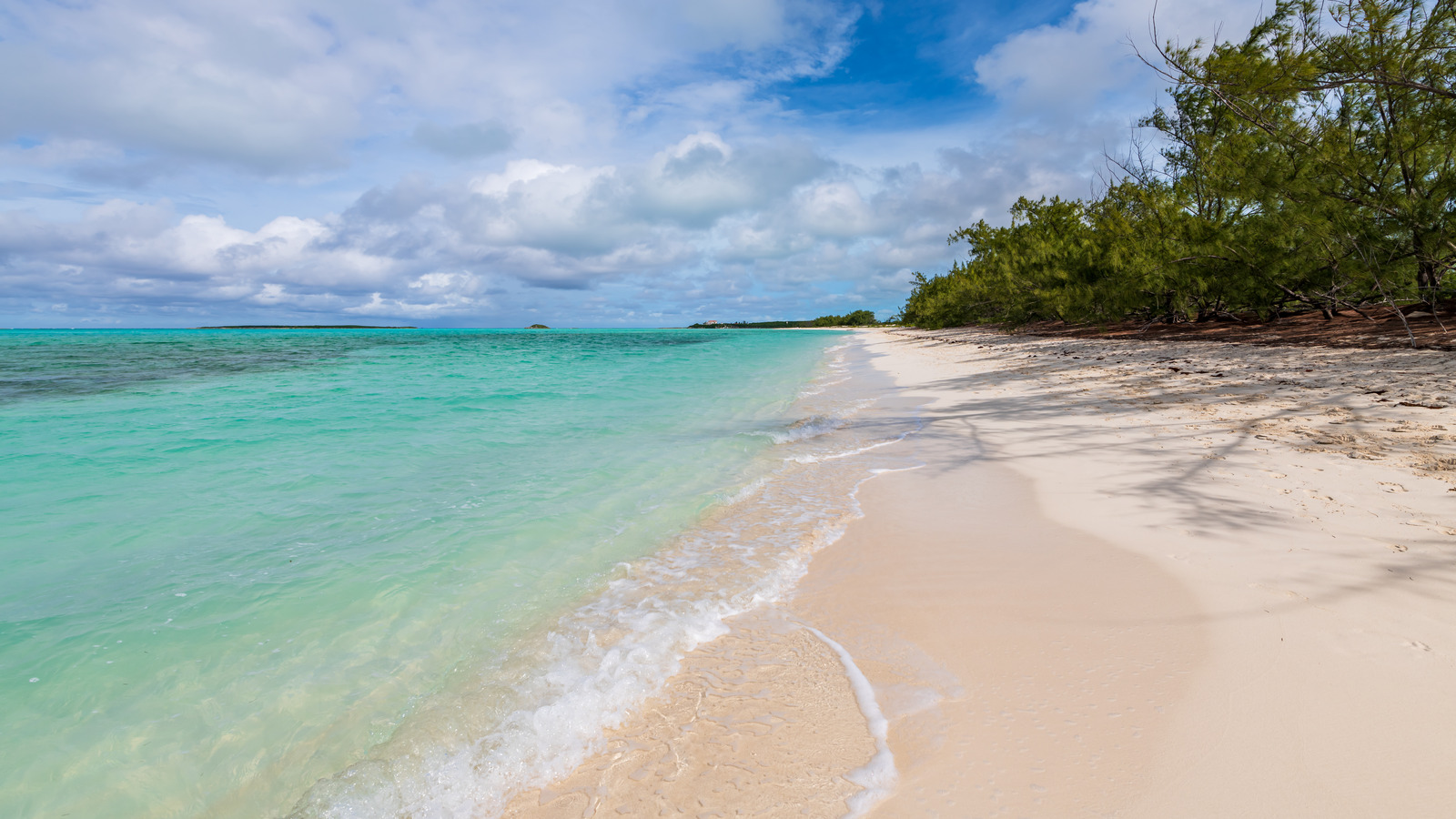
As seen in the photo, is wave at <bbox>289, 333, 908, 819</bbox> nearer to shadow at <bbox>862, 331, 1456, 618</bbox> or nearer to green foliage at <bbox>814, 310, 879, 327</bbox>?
shadow at <bbox>862, 331, 1456, 618</bbox>

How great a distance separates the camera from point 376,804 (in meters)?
1.96

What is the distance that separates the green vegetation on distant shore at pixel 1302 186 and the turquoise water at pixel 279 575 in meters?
6.91

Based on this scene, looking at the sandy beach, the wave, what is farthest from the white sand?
the wave

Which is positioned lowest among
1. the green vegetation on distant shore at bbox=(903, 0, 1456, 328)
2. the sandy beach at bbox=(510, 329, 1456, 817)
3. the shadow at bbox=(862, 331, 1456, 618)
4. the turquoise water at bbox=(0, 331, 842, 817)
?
the turquoise water at bbox=(0, 331, 842, 817)

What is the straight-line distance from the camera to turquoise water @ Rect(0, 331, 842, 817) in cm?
232

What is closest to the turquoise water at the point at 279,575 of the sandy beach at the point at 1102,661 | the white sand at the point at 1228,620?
the sandy beach at the point at 1102,661

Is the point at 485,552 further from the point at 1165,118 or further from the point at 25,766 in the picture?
the point at 1165,118

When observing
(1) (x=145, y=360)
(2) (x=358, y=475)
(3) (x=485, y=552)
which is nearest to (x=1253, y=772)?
(3) (x=485, y=552)

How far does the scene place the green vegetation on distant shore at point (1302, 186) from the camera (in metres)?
8.21

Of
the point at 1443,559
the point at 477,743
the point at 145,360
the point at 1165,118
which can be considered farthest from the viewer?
the point at 145,360

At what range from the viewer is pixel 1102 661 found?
236 centimetres

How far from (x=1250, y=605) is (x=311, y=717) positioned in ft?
14.1

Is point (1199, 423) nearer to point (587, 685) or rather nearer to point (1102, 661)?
point (1102, 661)

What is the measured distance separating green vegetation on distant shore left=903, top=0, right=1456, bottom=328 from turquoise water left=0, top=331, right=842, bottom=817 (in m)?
6.91
